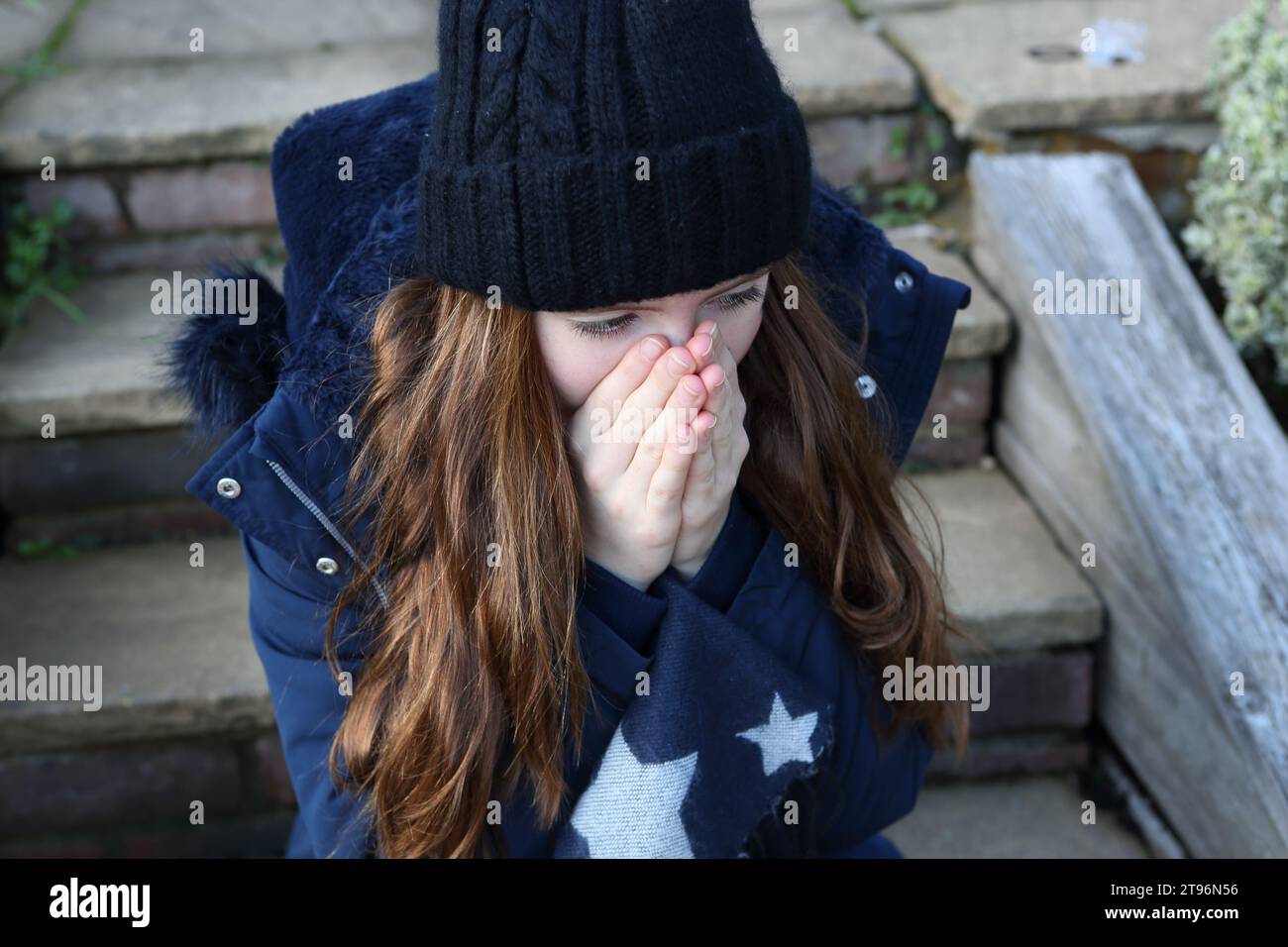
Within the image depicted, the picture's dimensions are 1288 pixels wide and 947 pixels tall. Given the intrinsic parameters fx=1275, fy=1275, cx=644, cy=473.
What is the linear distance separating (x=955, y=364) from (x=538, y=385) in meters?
1.31

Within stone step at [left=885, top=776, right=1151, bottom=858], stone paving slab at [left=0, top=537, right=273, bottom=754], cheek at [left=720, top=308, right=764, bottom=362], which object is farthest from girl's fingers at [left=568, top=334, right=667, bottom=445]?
stone step at [left=885, top=776, right=1151, bottom=858]

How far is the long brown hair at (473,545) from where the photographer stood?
1448mm

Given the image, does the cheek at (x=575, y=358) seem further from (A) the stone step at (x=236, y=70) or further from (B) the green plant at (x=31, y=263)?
(B) the green plant at (x=31, y=263)

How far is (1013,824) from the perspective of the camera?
2.30 m

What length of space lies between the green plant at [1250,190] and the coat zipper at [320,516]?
1.72 metres

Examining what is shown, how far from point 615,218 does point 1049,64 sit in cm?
187

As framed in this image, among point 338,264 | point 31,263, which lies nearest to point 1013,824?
point 338,264

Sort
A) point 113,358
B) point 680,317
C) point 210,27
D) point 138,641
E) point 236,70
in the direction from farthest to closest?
point 210,27 < point 236,70 < point 113,358 < point 138,641 < point 680,317

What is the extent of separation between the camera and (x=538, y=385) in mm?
1433

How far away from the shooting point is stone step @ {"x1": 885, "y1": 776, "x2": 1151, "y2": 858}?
7.33 feet

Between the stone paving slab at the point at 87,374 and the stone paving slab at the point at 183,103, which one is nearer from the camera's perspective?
the stone paving slab at the point at 87,374

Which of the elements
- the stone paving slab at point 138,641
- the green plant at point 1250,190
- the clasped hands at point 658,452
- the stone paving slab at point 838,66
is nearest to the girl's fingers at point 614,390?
the clasped hands at point 658,452

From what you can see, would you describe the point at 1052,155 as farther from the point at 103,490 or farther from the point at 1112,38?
the point at 103,490

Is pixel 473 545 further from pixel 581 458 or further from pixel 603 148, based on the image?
pixel 603 148
